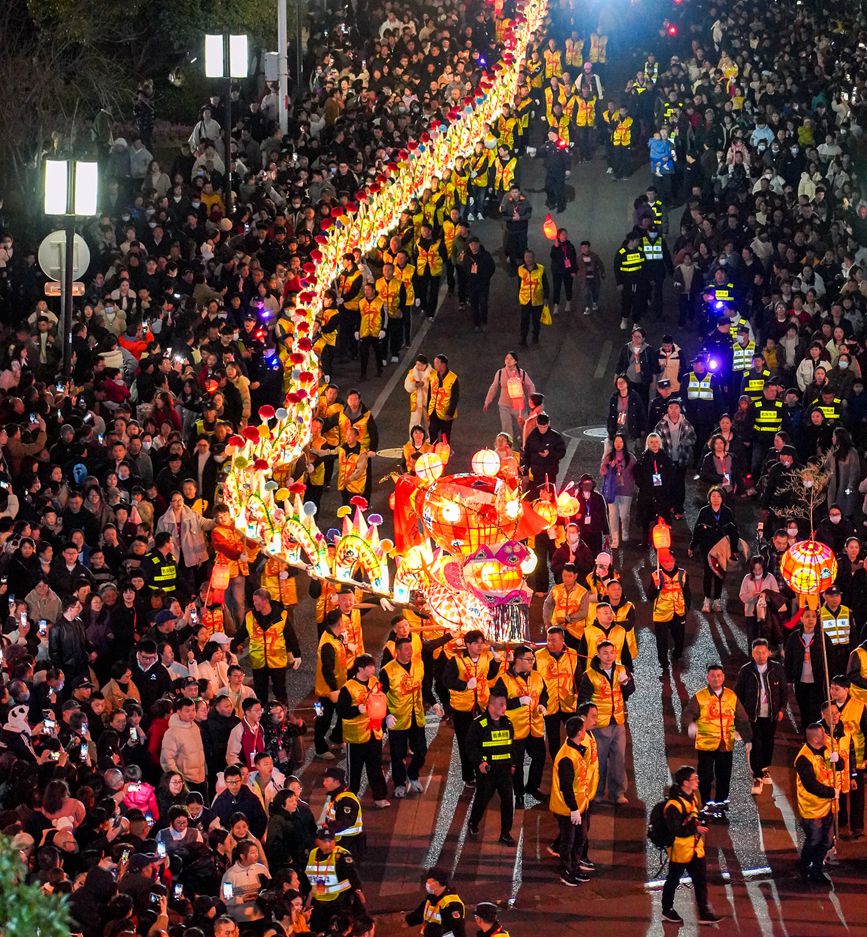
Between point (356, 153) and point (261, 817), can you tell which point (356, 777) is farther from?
point (356, 153)

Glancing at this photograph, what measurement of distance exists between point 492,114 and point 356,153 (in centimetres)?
399

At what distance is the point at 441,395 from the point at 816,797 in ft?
32.2

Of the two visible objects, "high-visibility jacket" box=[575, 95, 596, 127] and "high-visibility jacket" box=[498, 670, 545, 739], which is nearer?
"high-visibility jacket" box=[498, 670, 545, 739]

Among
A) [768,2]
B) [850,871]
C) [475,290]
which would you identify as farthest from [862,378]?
[768,2]

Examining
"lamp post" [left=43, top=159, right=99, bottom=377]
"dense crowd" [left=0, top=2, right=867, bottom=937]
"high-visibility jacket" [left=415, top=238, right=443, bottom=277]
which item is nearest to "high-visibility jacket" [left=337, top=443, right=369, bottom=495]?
"dense crowd" [left=0, top=2, right=867, bottom=937]

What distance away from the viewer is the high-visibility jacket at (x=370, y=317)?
2745cm

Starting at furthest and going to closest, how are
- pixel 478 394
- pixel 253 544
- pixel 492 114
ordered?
pixel 492 114 → pixel 478 394 → pixel 253 544

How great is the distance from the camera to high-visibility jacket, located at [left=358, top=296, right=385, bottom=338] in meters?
27.5

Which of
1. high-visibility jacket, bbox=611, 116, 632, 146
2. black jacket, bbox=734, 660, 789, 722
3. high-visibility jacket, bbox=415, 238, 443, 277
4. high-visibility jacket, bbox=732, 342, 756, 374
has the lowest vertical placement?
black jacket, bbox=734, 660, 789, 722

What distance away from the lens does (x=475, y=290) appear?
29.6 metres

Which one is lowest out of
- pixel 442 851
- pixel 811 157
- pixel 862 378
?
pixel 442 851

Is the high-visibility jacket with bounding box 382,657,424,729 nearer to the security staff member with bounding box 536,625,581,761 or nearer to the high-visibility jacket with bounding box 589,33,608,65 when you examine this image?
the security staff member with bounding box 536,625,581,761

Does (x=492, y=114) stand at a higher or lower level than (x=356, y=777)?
higher

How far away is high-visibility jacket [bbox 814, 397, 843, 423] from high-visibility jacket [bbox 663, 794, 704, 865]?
8.83 meters
